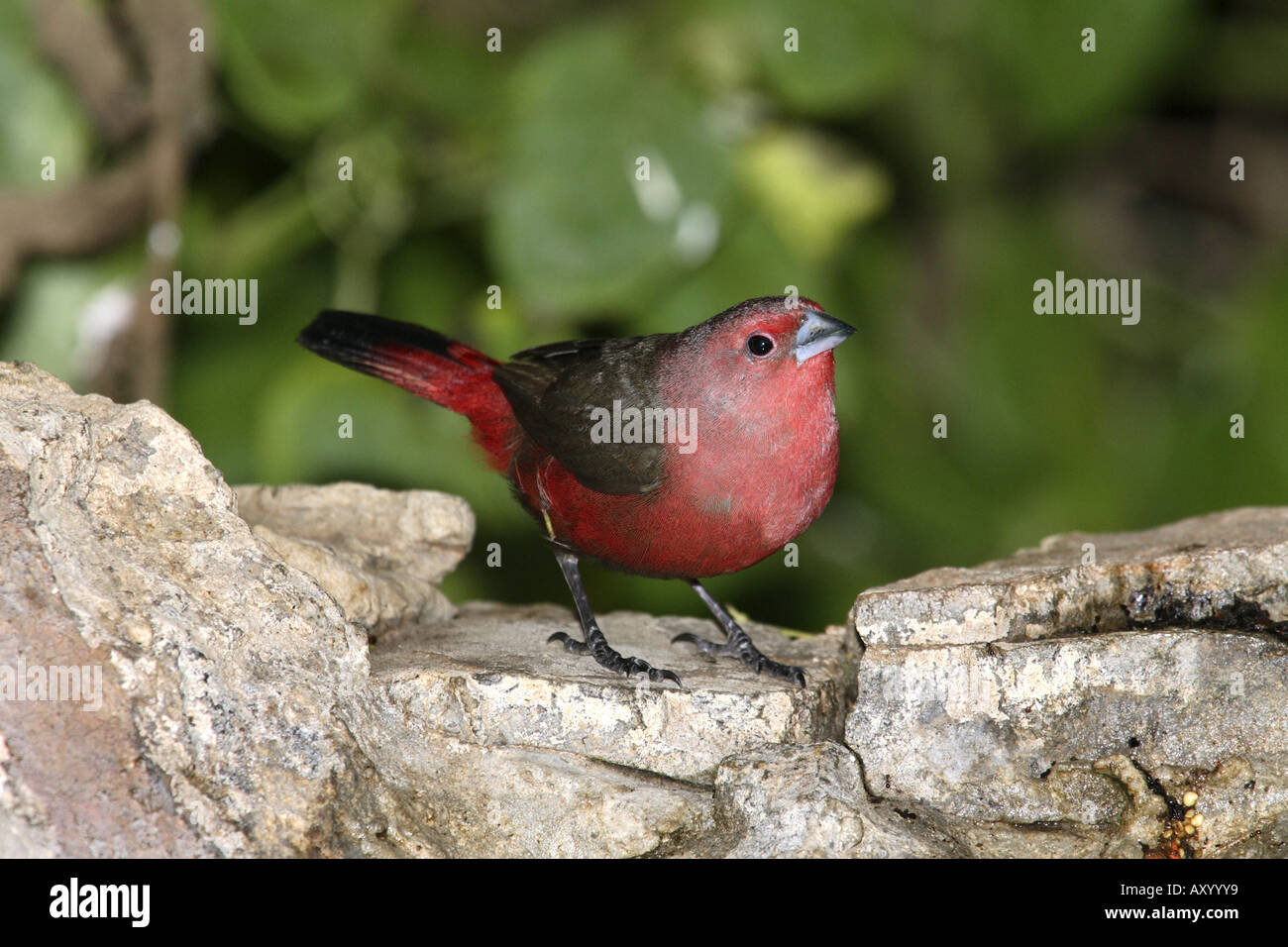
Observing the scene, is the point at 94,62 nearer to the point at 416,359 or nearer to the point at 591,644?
the point at 416,359

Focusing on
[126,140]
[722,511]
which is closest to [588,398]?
[722,511]

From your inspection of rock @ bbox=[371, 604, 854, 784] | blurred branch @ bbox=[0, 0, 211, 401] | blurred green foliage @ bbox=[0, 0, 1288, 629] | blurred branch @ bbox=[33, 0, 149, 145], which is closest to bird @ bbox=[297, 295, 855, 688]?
rock @ bbox=[371, 604, 854, 784]

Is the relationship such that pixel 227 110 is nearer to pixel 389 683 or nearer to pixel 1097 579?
pixel 389 683

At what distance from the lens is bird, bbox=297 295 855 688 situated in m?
4.05

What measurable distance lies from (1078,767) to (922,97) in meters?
4.13

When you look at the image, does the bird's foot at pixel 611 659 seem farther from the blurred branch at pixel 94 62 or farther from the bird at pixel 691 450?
the blurred branch at pixel 94 62

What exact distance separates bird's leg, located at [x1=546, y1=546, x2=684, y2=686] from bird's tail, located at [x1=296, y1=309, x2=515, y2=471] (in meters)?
0.45

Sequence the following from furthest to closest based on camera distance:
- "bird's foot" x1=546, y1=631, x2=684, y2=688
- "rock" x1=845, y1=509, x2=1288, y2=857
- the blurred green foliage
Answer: the blurred green foliage < "bird's foot" x1=546, y1=631, x2=684, y2=688 < "rock" x1=845, y1=509, x2=1288, y2=857

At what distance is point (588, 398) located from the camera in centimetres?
445

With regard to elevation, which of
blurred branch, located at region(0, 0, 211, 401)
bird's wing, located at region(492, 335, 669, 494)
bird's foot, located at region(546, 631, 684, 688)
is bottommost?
bird's foot, located at region(546, 631, 684, 688)

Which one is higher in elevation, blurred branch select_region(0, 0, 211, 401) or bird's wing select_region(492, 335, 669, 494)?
blurred branch select_region(0, 0, 211, 401)

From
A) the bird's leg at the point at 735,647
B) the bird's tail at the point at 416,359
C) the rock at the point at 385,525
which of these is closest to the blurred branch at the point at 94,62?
the bird's tail at the point at 416,359

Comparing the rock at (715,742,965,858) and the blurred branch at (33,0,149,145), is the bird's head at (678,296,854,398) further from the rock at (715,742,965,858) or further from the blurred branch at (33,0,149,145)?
the blurred branch at (33,0,149,145)

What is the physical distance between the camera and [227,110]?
5941 millimetres
